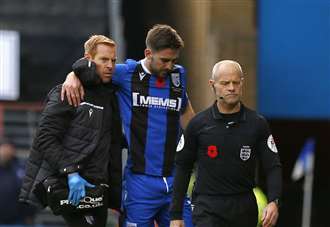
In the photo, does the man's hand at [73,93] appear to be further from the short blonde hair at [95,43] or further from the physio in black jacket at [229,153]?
the physio in black jacket at [229,153]

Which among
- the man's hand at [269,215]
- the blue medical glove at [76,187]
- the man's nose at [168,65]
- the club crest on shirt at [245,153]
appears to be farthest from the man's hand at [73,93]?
the man's hand at [269,215]

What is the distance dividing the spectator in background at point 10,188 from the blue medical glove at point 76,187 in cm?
546

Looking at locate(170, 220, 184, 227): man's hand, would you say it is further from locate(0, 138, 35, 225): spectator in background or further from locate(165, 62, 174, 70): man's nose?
locate(0, 138, 35, 225): spectator in background

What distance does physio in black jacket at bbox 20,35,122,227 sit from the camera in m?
6.87

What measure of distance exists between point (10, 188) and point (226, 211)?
20.1ft

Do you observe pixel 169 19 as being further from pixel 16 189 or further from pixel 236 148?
pixel 236 148

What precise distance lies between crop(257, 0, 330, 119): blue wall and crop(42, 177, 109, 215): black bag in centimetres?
668

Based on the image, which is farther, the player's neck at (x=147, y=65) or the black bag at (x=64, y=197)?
the player's neck at (x=147, y=65)

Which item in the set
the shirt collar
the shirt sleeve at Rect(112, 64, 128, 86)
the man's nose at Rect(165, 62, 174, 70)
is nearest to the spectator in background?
the shirt sleeve at Rect(112, 64, 128, 86)

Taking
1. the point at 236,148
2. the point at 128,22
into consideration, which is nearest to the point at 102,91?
the point at 236,148

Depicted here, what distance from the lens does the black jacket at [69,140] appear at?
22.5ft

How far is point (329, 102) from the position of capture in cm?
1330

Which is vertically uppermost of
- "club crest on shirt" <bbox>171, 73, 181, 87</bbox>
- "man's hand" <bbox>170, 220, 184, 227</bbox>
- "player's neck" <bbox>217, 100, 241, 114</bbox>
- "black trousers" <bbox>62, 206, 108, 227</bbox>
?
"club crest on shirt" <bbox>171, 73, 181, 87</bbox>

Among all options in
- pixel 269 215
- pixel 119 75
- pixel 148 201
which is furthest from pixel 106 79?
pixel 269 215
